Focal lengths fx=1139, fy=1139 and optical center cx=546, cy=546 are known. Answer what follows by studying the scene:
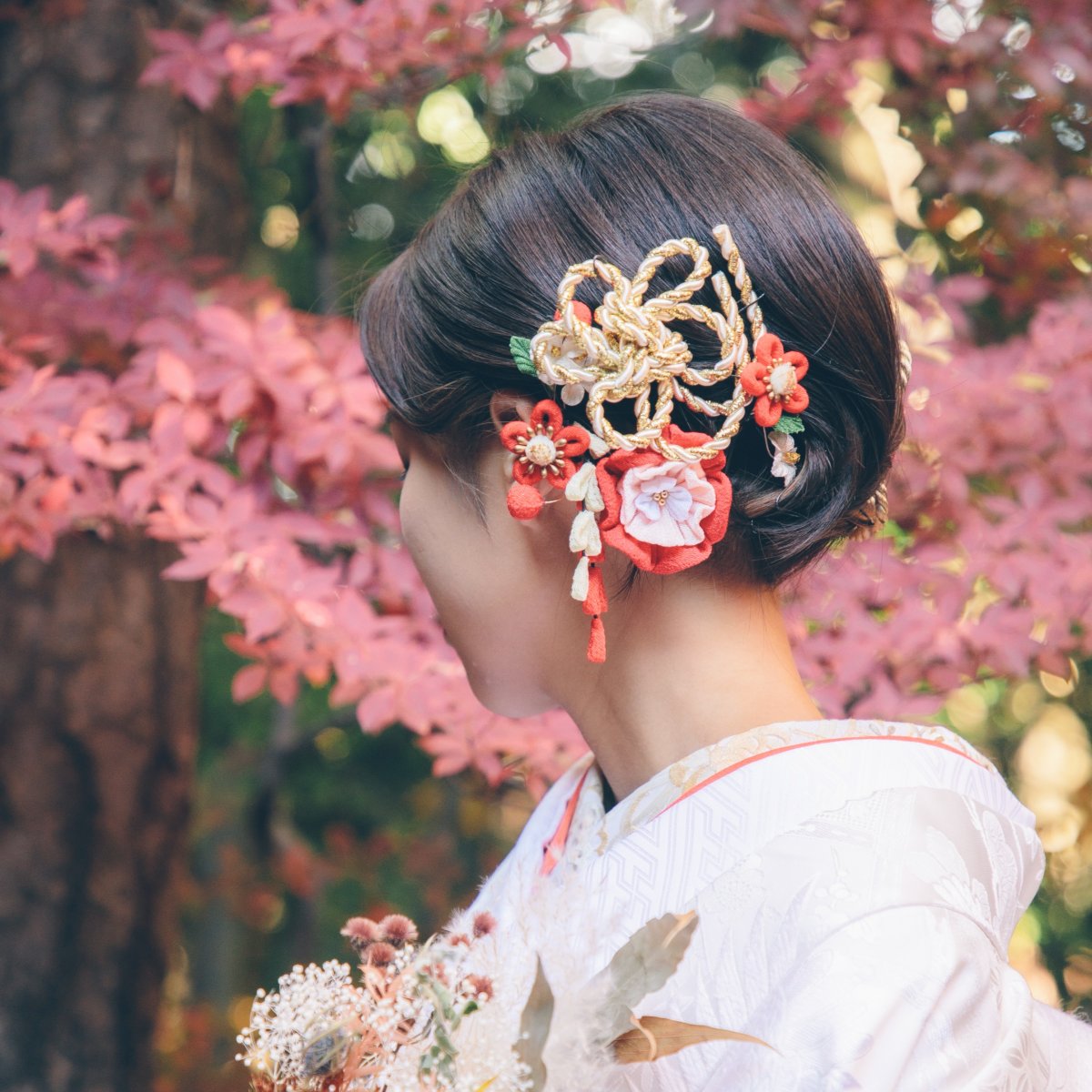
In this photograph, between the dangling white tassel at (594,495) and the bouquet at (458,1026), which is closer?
the bouquet at (458,1026)

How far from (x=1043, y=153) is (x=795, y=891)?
1919 millimetres

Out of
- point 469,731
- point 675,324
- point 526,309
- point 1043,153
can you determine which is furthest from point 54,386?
point 1043,153

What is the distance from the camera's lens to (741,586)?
51.6 inches

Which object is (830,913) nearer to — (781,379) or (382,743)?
(781,379)

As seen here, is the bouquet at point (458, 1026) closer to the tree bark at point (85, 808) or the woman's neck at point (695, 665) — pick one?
the woman's neck at point (695, 665)

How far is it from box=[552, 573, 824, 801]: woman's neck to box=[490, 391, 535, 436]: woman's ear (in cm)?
24

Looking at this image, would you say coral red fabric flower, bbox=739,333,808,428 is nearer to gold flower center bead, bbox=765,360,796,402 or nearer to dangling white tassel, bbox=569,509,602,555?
gold flower center bead, bbox=765,360,796,402

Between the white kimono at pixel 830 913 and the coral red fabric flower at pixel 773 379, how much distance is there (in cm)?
34

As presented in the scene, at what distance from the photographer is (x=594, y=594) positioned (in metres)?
1.21

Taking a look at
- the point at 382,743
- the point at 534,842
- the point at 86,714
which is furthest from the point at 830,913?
the point at 382,743

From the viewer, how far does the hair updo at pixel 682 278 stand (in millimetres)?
1203

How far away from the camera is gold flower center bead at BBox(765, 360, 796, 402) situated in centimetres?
117

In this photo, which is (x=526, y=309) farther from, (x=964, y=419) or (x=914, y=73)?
(x=914, y=73)

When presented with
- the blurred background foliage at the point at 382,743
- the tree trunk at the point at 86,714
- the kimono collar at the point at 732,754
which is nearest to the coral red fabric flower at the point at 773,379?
the kimono collar at the point at 732,754
